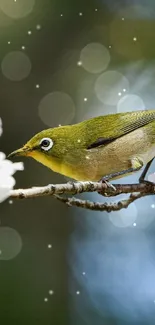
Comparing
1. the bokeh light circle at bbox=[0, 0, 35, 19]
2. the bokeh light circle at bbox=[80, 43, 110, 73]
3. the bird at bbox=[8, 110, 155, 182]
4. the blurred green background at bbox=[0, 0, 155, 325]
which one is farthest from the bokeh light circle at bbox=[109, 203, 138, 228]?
the bokeh light circle at bbox=[0, 0, 35, 19]

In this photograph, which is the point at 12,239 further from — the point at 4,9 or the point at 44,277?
the point at 4,9

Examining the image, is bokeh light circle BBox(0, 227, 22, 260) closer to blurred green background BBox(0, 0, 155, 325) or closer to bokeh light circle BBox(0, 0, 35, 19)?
blurred green background BBox(0, 0, 155, 325)

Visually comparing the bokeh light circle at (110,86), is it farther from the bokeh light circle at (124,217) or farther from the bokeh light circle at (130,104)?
the bokeh light circle at (124,217)

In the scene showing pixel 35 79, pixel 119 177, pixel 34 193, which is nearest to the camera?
pixel 34 193

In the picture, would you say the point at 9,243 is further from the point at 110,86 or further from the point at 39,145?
the point at 110,86

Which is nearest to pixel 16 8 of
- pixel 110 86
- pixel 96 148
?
pixel 110 86

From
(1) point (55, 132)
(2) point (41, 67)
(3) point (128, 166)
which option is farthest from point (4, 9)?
(3) point (128, 166)

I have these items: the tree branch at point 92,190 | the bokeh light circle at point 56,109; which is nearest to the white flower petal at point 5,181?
the tree branch at point 92,190

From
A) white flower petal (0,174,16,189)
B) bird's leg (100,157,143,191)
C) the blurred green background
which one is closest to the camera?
white flower petal (0,174,16,189)
